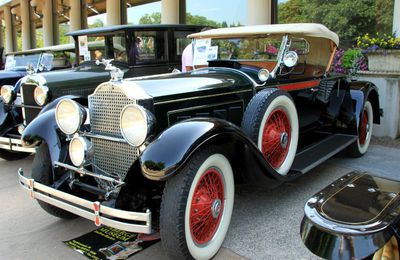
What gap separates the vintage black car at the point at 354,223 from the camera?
1347mm

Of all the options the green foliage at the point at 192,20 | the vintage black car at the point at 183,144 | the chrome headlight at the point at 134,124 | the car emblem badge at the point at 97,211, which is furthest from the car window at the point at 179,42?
the car emblem badge at the point at 97,211

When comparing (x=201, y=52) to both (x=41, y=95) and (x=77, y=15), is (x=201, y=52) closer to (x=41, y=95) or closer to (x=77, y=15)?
(x=41, y=95)

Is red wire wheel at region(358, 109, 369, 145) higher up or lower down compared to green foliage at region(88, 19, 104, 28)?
lower down

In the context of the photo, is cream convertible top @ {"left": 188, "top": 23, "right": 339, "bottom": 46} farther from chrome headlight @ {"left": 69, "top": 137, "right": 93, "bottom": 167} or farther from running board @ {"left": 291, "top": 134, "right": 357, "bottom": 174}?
chrome headlight @ {"left": 69, "top": 137, "right": 93, "bottom": 167}

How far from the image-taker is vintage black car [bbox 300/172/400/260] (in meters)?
1.35

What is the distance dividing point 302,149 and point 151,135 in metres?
2.12

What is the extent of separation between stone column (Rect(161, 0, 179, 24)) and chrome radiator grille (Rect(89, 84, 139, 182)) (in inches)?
328

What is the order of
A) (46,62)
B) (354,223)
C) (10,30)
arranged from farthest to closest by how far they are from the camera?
(10,30), (46,62), (354,223)

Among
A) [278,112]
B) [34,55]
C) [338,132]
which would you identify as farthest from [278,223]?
[34,55]

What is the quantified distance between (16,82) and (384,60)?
20.0 feet

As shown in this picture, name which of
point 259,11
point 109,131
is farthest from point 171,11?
point 109,131

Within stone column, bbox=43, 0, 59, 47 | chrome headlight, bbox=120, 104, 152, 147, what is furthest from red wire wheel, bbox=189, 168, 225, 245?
stone column, bbox=43, 0, 59, 47

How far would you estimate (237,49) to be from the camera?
414 centimetres

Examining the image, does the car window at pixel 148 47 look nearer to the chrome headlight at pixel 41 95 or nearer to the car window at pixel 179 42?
the car window at pixel 179 42
